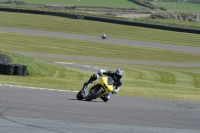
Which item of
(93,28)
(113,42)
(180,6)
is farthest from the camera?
(180,6)

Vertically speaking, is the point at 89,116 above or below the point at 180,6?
above

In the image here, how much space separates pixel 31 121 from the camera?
9.84 meters

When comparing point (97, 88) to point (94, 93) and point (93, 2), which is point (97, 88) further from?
point (93, 2)

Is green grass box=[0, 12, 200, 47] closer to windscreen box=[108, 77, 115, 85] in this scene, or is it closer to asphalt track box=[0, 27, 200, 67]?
asphalt track box=[0, 27, 200, 67]

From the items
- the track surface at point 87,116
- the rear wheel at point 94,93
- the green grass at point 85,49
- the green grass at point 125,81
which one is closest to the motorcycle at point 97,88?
the rear wheel at point 94,93

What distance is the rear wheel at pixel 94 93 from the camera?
14.5m

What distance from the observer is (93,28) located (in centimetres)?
5988

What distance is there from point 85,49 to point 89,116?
116 ft

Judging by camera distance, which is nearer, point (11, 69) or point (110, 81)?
point (110, 81)

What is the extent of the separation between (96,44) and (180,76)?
18083 mm

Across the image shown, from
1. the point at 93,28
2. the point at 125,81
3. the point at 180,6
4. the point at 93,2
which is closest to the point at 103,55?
the point at 93,28

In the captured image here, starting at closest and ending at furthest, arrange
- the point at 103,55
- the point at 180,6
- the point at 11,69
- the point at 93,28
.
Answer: the point at 11,69
the point at 103,55
the point at 93,28
the point at 180,6

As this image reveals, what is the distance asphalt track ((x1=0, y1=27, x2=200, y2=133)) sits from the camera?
379 inches

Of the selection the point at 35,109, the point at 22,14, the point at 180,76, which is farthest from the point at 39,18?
the point at 35,109
